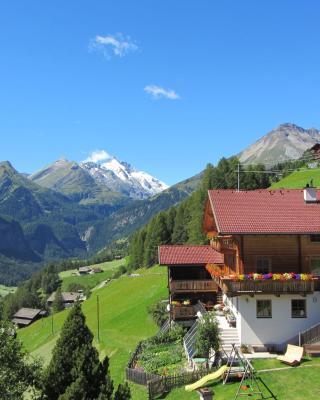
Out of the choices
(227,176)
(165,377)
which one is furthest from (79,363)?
(227,176)

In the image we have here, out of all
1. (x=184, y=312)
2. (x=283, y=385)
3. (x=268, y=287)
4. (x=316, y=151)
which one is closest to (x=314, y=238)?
(x=268, y=287)

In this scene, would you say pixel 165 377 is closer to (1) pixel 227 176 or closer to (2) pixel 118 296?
(2) pixel 118 296

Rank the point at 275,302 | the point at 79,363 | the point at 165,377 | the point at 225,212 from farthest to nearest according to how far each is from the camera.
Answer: the point at 225,212 < the point at 275,302 < the point at 165,377 < the point at 79,363

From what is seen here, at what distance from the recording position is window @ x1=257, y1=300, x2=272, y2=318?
124ft

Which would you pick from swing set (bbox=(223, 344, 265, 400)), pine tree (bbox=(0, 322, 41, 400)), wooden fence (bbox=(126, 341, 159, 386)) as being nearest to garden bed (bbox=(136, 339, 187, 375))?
wooden fence (bbox=(126, 341, 159, 386))

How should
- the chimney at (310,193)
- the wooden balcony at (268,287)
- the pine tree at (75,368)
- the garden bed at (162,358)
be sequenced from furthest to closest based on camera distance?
the chimney at (310,193), the garden bed at (162,358), the wooden balcony at (268,287), the pine tree at (75,368)

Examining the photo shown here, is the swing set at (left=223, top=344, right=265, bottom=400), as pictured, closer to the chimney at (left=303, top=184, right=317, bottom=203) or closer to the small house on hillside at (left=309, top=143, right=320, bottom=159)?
the chimney at (left=303, top=184, right=317, bottom=203)

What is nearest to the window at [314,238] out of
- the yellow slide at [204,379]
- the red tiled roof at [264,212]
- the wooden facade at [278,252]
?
the wooden facade at [278,252]

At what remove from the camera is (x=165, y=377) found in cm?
3509

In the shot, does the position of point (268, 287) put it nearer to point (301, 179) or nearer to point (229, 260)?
point (229, 260)

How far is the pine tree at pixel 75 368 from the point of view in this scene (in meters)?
26.0

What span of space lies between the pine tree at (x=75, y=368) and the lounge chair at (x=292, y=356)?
12.9m

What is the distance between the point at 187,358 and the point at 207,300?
37.1 feet

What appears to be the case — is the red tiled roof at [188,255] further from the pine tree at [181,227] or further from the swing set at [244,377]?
the pine tree at [181,227]
